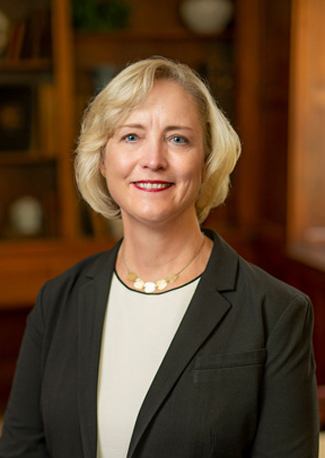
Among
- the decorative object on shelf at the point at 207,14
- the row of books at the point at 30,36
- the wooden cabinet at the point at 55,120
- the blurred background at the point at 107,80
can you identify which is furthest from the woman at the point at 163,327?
the decorative object on shelf at the point at 207,14

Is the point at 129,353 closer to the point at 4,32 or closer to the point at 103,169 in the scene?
the point at 103,169

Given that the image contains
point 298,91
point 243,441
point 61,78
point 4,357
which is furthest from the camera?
point 4,357

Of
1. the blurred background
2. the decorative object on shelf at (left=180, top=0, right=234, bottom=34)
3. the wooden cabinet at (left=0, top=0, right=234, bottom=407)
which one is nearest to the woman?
the blurred background

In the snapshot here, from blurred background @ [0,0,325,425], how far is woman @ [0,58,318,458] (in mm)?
1867

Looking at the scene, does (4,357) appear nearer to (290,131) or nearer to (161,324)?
(290,131)

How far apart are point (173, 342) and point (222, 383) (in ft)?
0.42

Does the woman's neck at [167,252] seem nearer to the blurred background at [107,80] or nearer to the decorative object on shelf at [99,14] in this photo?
the blurred background at [107,80]

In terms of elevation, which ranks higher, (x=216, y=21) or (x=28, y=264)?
(x=216, y=21)

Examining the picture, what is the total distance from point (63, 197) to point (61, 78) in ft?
2.31

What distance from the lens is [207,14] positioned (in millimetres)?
3461

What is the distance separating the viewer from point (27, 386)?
1322mm

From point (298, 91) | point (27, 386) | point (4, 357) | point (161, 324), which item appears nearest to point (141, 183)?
point (161, 324)

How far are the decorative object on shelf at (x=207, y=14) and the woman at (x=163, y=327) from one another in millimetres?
2432

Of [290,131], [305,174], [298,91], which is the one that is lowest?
[305,174]
